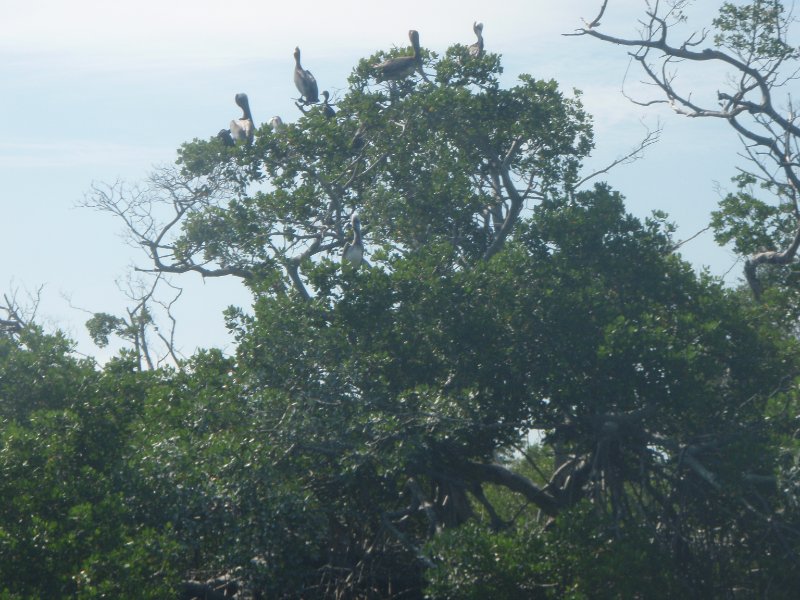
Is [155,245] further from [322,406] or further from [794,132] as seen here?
[794,132]

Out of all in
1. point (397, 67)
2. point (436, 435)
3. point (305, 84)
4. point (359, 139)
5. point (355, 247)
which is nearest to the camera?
point (436, 435)

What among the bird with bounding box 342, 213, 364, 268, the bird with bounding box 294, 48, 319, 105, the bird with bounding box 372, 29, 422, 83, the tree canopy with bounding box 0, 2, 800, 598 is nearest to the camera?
the tree canopy with bounding box 0, 2, 800, 598

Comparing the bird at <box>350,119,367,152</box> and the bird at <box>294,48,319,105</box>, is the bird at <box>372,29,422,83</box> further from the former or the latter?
the bird at <box>294,48,319,105</box>

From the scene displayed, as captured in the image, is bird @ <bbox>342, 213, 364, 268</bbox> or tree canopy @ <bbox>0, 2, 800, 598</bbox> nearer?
tree canopy @ <bbox>0, 2, 800, 598</bbox>

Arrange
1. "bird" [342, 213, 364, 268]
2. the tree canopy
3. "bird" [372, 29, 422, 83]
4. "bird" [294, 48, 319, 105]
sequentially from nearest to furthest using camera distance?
the tree canopy, "bird" [342, 213, 364, 268], "bird" [372, 29, 422, 83], "bird" [294, 48, 319, 105]

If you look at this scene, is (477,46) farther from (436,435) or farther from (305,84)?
(436,435)

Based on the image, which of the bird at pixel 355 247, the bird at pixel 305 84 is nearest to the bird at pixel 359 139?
the bird at pixel 355 247

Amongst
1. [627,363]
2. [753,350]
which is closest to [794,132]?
[753,350]

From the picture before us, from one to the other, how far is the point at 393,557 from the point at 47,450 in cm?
373

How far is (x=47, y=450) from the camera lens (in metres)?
7.94

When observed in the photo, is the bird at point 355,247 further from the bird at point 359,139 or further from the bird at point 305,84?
the bird at point 305,84

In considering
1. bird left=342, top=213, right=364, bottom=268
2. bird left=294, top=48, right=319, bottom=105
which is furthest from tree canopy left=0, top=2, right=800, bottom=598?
bird left=294, top=48, right=319, bottom=105

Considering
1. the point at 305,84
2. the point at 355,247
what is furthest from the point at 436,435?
the point at 305,84

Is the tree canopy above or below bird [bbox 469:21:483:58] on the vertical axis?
below
